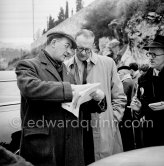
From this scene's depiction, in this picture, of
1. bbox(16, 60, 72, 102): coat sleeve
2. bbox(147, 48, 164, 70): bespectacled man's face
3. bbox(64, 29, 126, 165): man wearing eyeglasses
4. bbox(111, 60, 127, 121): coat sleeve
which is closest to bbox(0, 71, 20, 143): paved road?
bbox(64, 29, 126, 165): man wearing eyeglasses

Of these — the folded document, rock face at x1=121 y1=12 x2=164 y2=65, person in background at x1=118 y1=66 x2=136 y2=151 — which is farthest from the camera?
person in background at x1=118 y1=66 x2=136 y2=151

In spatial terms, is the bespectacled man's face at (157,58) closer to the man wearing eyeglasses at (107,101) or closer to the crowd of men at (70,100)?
the crowd of men at (70,100)

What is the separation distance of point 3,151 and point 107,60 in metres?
1.94

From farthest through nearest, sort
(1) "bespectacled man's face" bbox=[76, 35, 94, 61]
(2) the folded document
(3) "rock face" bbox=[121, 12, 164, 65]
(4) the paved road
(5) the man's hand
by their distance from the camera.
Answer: (3) "rock face" bbox=[121, 12, 164, 65] < (4) the paved road < (1) "bespectacled man's face" bbox=[76, 35, 94, 61] < (5) the man's hand < (2) the folded document

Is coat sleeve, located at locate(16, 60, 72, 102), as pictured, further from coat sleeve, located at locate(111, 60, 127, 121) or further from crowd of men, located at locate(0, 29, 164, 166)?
coat sleeve, located at locate(111, 60, 127, 121)

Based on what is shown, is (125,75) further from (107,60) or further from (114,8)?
(107,60)

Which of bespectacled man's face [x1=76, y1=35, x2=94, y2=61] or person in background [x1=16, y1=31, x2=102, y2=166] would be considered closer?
person in background [x1=16, y1=31, x2=102, y2=166]

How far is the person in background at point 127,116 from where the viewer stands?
428cm

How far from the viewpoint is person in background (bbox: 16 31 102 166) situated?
6.56 ft

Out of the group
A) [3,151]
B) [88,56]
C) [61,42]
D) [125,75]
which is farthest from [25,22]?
[3,151]

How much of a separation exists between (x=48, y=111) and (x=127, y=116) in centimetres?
250

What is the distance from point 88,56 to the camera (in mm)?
2770

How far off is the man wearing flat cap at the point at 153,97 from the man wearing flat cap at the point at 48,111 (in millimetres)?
862

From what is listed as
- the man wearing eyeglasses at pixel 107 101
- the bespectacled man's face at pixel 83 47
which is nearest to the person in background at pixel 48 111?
the bespectacled man's face at pixel 83 47
